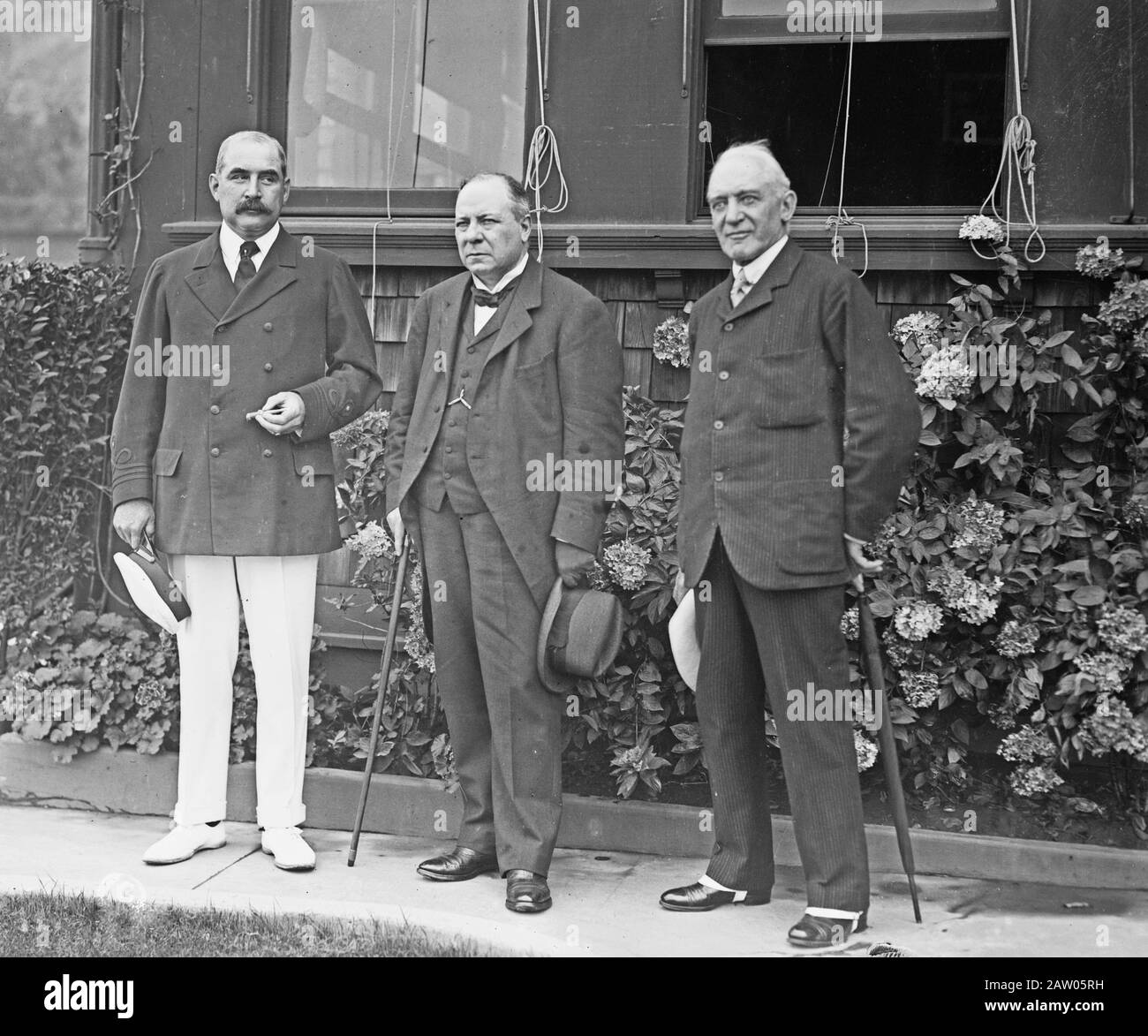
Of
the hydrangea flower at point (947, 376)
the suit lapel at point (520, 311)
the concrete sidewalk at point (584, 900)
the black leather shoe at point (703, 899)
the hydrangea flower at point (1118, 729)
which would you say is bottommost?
the concrete sidewalk at point (584, 900)

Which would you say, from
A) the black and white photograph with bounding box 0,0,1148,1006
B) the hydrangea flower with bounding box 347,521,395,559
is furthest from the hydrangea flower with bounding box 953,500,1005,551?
the hydrangea flower with bounding box 347,521,395,559

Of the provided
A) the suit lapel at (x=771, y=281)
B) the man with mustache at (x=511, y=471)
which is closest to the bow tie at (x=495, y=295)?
the man with mustache at (x=511, y=471)

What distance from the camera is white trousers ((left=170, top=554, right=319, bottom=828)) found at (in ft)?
14.0

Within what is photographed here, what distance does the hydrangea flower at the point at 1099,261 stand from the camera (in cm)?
463

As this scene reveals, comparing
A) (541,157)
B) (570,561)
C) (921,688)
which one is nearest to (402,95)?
(541,157)

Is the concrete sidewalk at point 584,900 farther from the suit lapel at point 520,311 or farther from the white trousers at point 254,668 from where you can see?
the suit lapel at point 520,311

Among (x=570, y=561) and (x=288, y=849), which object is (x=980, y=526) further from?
(x=288, y=849)

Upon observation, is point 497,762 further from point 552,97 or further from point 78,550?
point 552,97

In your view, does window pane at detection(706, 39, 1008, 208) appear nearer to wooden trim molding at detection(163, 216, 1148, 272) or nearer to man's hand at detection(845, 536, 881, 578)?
wooden trim molding at detection(163, 216, 1148, 272)

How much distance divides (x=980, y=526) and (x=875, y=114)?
1.85 metres

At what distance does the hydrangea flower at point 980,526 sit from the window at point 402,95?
2391 mm

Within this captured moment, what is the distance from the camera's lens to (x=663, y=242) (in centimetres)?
515

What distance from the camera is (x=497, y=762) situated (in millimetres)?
3975
